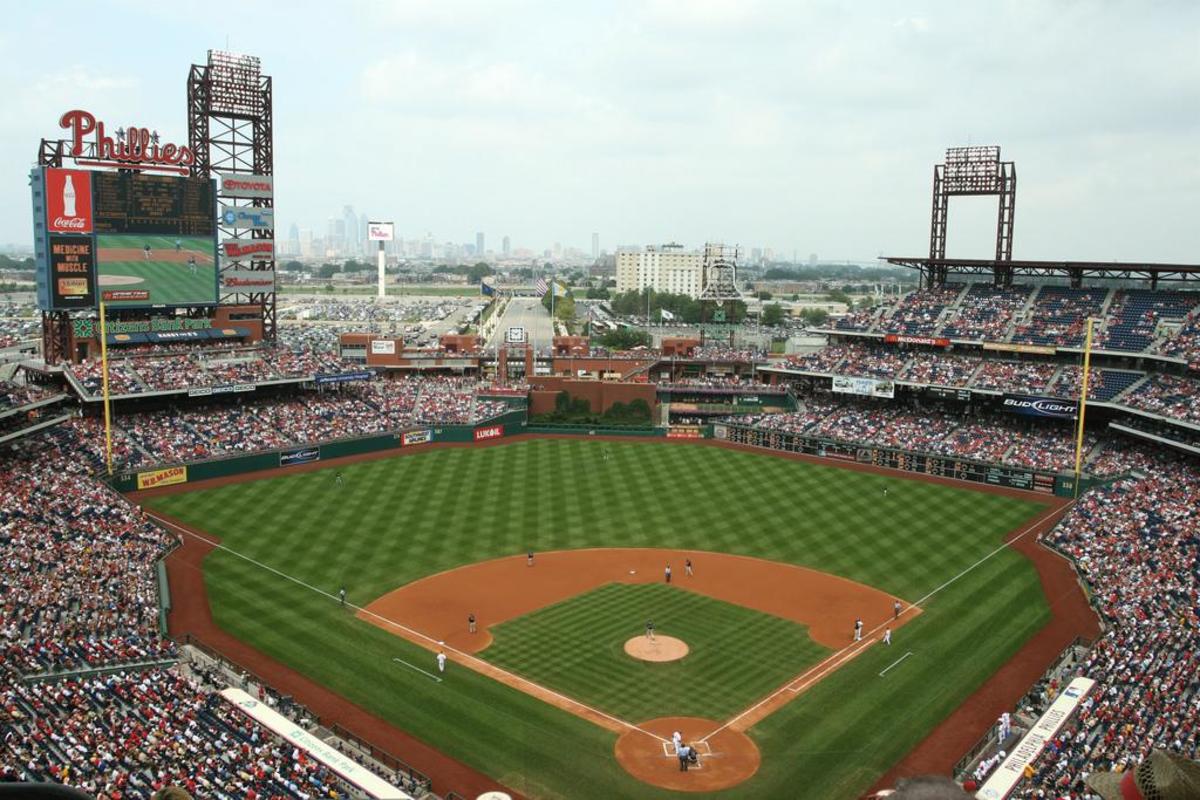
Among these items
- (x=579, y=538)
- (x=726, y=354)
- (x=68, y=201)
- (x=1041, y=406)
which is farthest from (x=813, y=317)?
(x=68, y=201)

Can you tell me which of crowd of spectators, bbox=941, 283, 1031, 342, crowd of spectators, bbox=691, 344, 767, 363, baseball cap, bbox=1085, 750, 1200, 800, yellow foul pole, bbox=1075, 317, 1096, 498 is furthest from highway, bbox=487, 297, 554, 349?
baseball cap, bbox=1085, 750, 1200, 800

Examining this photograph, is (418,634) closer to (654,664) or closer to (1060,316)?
(654,664)

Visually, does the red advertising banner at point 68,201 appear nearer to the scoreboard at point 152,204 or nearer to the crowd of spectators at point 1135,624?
the scoreboard at point 152,204

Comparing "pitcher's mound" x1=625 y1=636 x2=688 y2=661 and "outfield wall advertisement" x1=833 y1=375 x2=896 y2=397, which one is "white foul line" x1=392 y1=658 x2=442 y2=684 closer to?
"pitcher's mound" x1=625 y1=636 x2=688 y2=661

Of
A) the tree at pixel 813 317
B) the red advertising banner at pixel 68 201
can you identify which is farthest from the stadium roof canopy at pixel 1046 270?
the tree at pixel 813 317

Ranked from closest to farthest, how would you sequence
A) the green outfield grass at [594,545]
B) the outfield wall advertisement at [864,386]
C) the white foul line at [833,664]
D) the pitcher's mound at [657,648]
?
the green outfield grass at [594,545]
the white foul line at [833,664]
the pitcher's mound at [657,648]
the outfield wall advertisement at [864,386]
